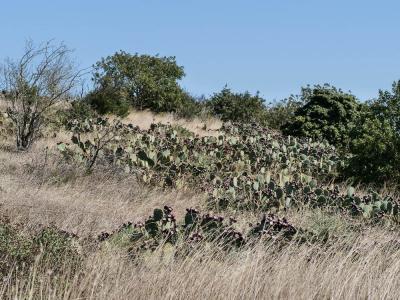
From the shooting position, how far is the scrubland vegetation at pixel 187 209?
5.12 metres

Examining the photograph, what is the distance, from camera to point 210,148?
50.1 feet

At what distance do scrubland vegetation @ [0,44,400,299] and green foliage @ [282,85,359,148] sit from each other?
0.09 metres

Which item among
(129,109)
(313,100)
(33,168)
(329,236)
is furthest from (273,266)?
(129,109)

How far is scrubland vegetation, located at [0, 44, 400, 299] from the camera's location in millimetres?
5125

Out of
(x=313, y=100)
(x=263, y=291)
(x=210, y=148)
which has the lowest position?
(x=263, y=291)

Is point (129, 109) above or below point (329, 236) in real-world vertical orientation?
above

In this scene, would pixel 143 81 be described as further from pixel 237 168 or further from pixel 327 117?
pixel 237 168

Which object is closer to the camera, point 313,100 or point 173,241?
point 173,241

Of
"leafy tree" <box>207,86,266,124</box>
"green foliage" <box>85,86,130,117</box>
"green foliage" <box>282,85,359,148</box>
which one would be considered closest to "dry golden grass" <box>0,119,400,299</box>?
"green foliage" <box>282,85,359,148</box>

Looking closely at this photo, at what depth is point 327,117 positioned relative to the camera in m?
24.8

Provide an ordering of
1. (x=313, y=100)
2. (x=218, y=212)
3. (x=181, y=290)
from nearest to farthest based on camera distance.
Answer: (x=181, y=290) → (x=218, y=212) → (x=313, y=100)

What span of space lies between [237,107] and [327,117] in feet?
18.5

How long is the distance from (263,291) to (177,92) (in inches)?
1071

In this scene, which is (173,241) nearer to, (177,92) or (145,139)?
(145,139)
